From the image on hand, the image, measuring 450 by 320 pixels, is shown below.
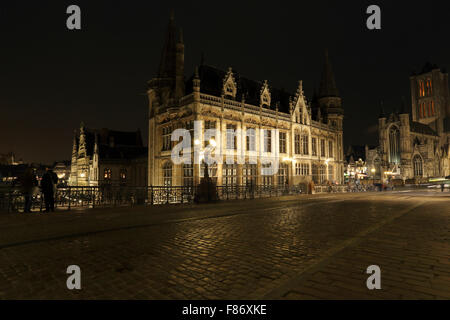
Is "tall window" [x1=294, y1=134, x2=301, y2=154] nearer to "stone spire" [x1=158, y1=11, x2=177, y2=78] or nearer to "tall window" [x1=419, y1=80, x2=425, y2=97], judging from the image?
"stone spire" [x1=158, y1=11, x2=177, y2=78]

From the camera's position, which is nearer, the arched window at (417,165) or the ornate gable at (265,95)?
the ornate gable at (265,95)

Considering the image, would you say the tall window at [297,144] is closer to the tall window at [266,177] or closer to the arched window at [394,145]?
the tall window at [266,177]

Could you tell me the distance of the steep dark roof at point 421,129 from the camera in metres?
76.0

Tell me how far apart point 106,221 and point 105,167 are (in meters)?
39.4

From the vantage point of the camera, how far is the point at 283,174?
33.0 metres

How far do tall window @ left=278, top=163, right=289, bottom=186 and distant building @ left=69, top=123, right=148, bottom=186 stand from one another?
71.9 feet

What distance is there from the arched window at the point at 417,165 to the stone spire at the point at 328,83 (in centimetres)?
4959

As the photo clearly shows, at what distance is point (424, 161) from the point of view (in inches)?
2889

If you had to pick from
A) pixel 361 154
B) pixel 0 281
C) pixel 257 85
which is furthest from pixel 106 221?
pixel 361 154

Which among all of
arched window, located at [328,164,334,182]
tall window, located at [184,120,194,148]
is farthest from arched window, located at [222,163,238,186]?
arched window, located at [328,164,334,182]

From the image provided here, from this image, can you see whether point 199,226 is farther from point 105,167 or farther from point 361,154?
point 361,154

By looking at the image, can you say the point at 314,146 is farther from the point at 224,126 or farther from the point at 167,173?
the point at 167,173

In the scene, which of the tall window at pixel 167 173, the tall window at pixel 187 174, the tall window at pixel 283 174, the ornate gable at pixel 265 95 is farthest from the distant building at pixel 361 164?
the tall window at pixel 167 173

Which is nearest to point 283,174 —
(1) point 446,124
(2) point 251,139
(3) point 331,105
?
Answer: (2) point 251,139
